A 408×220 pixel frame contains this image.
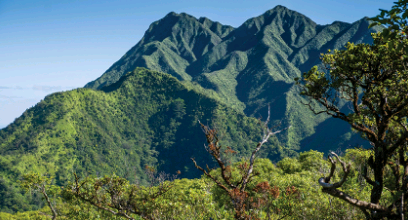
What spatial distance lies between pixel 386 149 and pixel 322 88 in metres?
3.82

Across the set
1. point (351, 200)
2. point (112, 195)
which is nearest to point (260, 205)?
point (351, 200)

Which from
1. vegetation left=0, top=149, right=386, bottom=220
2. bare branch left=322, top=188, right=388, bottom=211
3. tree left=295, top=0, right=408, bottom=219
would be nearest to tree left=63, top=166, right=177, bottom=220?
vegetation left=0, top=149, right=386, bottom=220

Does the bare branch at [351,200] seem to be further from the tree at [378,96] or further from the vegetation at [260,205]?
the vegetation at [260,205]

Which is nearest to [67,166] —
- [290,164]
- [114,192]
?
[290,164]

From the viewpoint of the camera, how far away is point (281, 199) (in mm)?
16016

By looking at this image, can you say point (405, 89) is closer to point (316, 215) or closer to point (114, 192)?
point (316, 215)

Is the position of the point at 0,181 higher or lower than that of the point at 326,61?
lower

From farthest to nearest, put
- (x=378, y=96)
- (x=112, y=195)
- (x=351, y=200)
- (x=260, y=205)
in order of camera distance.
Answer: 1. (x=260, y=205)
2. (x=112, y=195)
3. (x=378, y=96)
4. (x=351, y=200)

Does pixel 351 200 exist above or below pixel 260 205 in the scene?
above

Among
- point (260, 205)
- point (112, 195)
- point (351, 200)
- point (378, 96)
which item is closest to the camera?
point (351, 200)

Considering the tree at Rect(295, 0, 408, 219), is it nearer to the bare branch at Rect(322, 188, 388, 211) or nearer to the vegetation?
the bare branch at Rect(322, 188, 388, 211)

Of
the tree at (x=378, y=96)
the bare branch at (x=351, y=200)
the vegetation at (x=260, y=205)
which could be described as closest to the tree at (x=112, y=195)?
the vegetation at (x=260, y=205)

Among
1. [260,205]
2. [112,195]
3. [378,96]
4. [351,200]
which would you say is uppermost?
[378,96]

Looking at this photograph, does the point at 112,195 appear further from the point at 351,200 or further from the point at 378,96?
the point at 378,96
